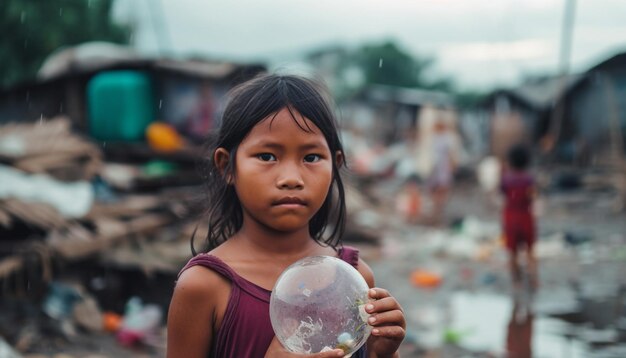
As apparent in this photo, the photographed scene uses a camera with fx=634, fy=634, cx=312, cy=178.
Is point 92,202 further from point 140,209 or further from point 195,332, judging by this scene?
point 195,332

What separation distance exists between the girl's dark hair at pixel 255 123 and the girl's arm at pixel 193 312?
0.27m

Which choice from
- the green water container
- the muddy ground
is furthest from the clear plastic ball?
the green water container

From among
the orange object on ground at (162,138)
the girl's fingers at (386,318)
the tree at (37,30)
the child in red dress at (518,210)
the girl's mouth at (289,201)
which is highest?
the tree at (37,30)

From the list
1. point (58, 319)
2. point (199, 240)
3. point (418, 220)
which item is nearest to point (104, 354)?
point (58, 319)

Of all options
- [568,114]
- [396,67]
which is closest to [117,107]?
[568,114]

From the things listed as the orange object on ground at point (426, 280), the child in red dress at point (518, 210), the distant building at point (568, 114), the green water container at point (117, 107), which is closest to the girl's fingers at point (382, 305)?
the child in red dress at point (518, 210)

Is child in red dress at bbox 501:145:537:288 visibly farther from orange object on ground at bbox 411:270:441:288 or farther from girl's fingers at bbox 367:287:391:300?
girl's fingers at bbox 367:287:391:300

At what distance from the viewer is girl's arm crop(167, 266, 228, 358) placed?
51.7 inches

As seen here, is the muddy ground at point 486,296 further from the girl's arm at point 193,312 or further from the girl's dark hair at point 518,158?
the girl's arm at point 193,312

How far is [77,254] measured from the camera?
211 inches

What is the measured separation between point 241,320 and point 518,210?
5618 mm

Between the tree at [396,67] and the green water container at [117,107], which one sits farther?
the tree at [396,67]

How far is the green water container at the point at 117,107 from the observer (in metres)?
9.40

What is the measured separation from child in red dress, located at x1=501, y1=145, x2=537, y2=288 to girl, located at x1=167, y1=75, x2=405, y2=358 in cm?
539
